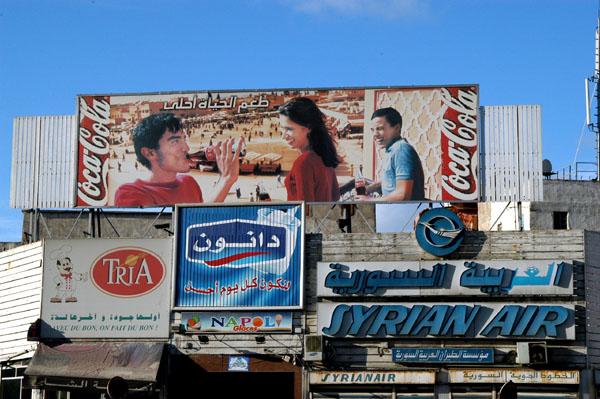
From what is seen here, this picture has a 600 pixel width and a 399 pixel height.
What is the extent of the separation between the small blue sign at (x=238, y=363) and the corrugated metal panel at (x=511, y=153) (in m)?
9.64

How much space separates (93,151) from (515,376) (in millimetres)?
16120

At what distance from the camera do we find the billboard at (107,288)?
29.5 metres

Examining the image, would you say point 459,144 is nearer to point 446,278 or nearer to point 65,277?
point 446,278

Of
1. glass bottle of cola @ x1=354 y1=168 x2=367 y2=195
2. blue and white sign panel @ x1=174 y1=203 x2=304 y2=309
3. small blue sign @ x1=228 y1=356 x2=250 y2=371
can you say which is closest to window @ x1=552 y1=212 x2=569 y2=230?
glass bottle of cola @ x1=354 y1=168 x2=367 y2=195

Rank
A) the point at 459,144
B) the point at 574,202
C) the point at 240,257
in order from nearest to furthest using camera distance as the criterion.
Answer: the point at 240,257 < the point at 459,144 < the point at 574,202

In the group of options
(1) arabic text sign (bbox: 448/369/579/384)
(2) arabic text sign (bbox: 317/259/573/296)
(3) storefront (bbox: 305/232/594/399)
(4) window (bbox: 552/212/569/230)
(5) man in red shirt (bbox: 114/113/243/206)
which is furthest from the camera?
(4) window (bbox: 552/212/569/230)

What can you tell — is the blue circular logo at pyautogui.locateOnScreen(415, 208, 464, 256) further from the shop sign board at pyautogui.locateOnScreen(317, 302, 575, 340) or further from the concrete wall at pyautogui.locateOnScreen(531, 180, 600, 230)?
the concrete wall at pyautogui.locateOnScreen(531, 180, 600, 230)

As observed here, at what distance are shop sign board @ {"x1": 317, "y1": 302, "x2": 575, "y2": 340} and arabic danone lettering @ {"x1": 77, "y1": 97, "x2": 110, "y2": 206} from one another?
9.14m

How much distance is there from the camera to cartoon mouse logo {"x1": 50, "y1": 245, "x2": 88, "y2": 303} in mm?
30156

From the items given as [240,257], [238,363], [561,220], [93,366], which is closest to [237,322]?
[238,363]

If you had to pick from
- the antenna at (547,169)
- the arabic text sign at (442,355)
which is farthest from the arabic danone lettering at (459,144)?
the antenna at (547,169)

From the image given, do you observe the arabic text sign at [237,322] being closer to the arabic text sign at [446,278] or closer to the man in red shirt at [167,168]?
the arabic text sign at [446,278]

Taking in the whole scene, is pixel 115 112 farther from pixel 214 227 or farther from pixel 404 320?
pixel 404 320

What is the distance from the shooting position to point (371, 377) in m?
27.8
